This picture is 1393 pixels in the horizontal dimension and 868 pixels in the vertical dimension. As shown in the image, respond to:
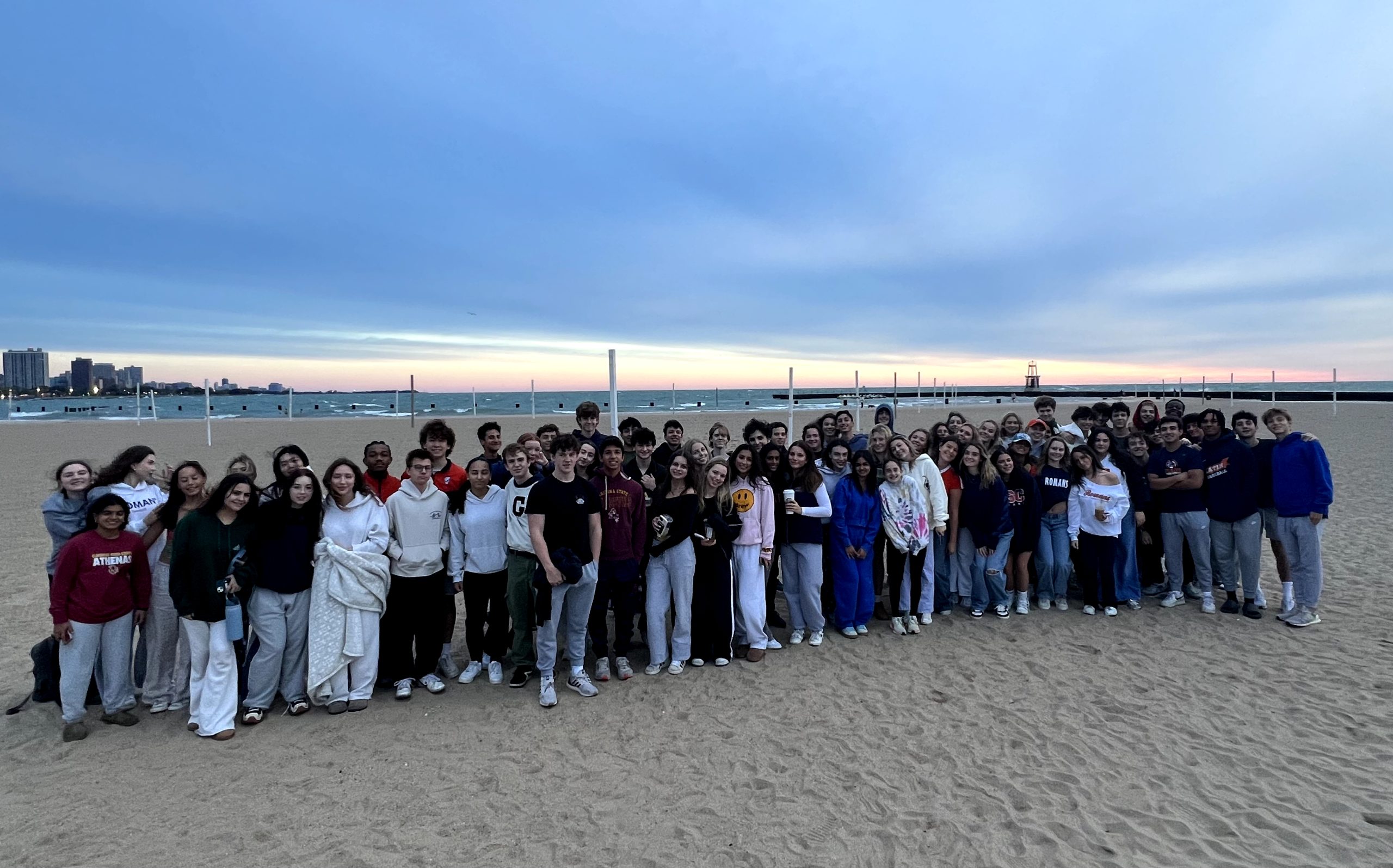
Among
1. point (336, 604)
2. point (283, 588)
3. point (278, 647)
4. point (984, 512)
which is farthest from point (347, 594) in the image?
point (984, 512)

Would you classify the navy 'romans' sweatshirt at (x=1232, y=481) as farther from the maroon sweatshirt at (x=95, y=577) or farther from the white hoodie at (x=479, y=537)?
the maroon sweatshirt at (x=95, y=577)

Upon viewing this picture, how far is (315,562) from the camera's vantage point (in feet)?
14.1

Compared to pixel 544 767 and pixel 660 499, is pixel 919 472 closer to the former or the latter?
pixel 660 499

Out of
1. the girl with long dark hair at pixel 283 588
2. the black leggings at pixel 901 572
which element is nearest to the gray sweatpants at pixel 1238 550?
the black leggings at pixel 901 572

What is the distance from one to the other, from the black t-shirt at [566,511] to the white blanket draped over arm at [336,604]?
1.10m

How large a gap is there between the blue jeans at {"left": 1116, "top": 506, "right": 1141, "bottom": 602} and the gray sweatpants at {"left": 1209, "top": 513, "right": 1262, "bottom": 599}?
2.22 feet

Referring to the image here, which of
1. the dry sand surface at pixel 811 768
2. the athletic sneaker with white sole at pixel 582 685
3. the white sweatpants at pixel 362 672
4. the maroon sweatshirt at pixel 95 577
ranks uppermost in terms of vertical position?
the maroon sweatshirt at pixel 95 577

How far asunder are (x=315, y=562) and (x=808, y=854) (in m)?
3.40

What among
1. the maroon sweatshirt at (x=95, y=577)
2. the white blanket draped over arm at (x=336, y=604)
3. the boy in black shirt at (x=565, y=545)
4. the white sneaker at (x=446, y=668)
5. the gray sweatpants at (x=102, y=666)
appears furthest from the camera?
the white sneaker at (x=446, y=668)

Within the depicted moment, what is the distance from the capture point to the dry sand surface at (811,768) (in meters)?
3.12

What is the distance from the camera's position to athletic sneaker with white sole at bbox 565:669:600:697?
4.62m

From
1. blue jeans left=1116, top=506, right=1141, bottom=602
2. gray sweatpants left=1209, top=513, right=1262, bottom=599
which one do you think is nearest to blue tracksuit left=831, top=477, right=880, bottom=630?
blue jeans left=1116, top=506, right=1141, bottom=602

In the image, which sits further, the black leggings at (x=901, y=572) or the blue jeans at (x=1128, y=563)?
the blue jeans at (x=1128, y=563)

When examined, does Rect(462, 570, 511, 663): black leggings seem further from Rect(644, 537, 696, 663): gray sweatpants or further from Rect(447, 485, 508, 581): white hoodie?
Rect(644, 537, 696, 663): gray sweatpants
